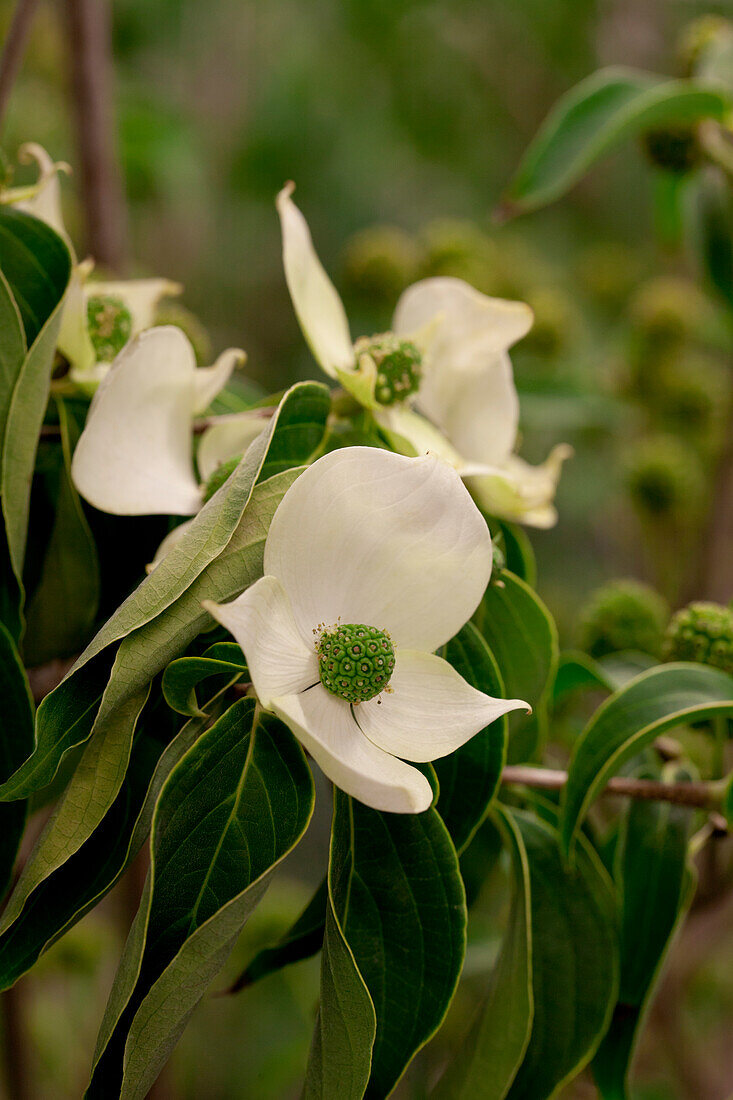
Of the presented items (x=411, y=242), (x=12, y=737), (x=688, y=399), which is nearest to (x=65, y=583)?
(x=12, y=737)

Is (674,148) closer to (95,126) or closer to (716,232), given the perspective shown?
(716,232)

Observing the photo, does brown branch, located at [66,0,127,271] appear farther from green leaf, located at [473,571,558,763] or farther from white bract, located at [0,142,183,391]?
green leaf, located at [473,571,558,763]

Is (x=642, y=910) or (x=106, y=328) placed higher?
(x=106, y=328)

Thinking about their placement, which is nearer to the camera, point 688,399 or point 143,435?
point 143,435

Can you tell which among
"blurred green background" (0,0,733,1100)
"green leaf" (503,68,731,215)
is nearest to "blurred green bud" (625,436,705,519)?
"blurred green background" (0,0,733,1100)

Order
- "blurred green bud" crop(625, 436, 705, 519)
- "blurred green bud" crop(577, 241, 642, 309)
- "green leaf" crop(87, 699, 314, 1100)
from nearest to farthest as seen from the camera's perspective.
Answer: "green leaf" crop(87, 699, 314, 1100) < "blurred green bud" crop(625, 436, 705, 519) < "blurred green bud" crop(577, 241, 642, 309)

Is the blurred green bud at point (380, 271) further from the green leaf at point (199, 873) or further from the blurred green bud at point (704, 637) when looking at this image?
the green leaf at point (199, 873)

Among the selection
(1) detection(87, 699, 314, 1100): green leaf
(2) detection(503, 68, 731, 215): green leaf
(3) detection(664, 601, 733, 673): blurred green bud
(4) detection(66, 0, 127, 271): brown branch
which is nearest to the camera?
(1) detection(87, 699, 314, 1100): green leaf
